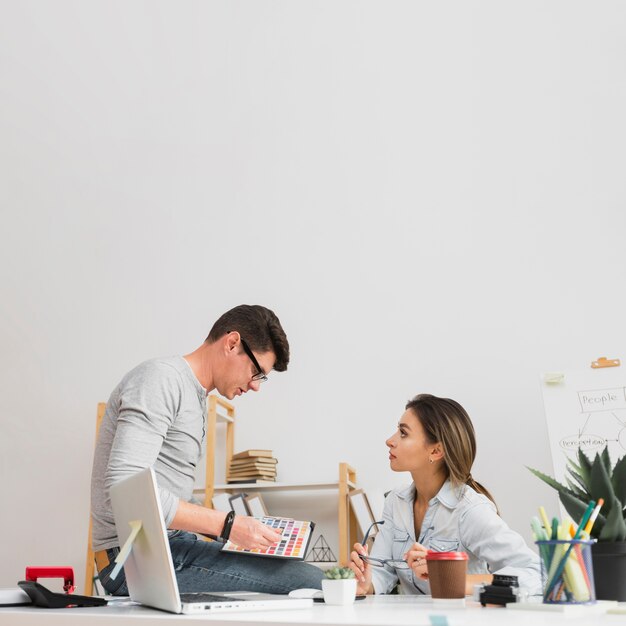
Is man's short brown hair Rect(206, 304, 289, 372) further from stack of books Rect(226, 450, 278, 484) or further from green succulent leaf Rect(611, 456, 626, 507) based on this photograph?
stack of books Rect(226, 450, 278, 484)

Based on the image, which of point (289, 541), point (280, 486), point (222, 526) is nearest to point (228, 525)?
point (222, 526)

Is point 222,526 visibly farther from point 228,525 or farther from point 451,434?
point 451,434

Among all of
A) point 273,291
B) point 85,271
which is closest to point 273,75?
point 273,291

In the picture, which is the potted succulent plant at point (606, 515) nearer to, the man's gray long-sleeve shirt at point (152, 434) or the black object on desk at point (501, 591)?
the black object on desk at point (501, 591)

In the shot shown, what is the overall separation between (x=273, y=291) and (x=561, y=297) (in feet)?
4.42

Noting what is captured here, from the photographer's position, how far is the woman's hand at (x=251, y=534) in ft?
5.20

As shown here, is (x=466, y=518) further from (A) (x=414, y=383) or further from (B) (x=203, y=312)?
(B) (x=203, y=312)

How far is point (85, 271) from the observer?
3926 millimetres

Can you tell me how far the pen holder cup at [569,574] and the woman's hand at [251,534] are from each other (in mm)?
658

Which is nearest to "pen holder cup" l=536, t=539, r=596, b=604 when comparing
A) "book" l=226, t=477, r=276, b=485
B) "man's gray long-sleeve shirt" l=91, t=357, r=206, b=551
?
"man's gray long-sleeve shirt" l=91, t=357, r=206, b=551

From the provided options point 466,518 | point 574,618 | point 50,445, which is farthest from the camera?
point 50,445

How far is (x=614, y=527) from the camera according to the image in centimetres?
127

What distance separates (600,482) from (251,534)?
0.73 m

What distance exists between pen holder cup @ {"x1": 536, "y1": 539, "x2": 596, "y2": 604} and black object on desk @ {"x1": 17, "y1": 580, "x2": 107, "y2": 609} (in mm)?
793
